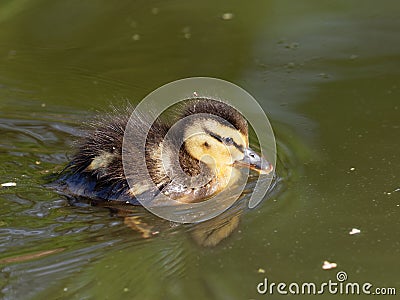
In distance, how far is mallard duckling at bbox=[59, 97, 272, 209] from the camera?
140 inches

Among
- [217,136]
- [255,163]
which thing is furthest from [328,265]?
[217,136]

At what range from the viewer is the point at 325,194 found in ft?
11.1

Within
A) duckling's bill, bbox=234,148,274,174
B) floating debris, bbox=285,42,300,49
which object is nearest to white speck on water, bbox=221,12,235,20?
floating debris, bbox=285,42,300,49

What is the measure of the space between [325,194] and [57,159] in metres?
1.33

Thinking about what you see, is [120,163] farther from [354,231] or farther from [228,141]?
[354,231]

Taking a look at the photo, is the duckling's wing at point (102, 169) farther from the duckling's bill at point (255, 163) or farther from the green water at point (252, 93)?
the duckling's bill at point (255, 163)

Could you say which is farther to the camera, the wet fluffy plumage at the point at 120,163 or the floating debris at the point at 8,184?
the floating debris at the point at 8,184

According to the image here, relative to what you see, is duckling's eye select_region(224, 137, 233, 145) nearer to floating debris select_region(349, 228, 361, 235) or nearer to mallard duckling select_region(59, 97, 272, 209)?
mallard duckling select_region(59, 97, 272, 209)

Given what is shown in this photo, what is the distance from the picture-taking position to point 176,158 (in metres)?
3.63

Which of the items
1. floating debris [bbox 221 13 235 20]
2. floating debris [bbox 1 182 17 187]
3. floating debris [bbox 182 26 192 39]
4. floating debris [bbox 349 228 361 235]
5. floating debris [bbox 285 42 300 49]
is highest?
floating debris [bbox 221 13 235 20]

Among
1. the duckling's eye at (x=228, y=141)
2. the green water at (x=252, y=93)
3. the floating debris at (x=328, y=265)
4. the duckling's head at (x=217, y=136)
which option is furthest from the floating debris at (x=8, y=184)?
the floating debris at (x=328, y=265)

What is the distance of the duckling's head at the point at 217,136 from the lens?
141 inches

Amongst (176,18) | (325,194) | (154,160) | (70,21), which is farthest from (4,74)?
(325,194)

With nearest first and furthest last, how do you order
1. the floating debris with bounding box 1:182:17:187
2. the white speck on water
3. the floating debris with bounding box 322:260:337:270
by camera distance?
the floating debris with bounding box 322:260:337:270, the floating debris with bounding box 1:182:17:187, the white speck on water
